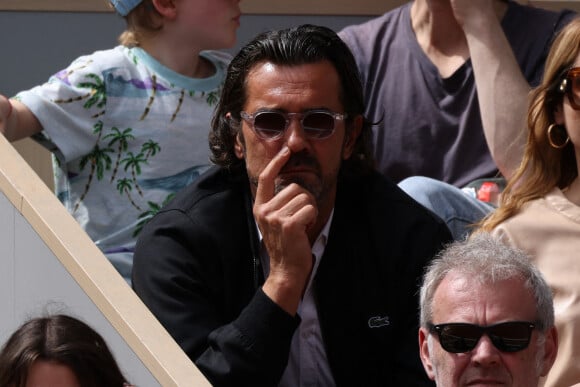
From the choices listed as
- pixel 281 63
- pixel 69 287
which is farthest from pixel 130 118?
pixel 69 287

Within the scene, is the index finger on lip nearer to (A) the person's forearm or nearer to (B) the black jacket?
(B) the black jacket

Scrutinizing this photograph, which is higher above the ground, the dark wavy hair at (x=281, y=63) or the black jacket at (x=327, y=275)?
the dark wavy hair at (x=281, y=63)

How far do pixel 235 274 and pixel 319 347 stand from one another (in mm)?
291

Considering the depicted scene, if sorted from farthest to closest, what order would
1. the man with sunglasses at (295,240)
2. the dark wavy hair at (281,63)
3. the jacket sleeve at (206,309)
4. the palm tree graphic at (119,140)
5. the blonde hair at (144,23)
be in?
1. the blonde hair at (144,23)
2. the palm tree graphic at (119,140)
3. the dark wavy hair at (281,63)
4. the man with sunglasses at (295,240)
5. the jacket sleeve at (206,309)

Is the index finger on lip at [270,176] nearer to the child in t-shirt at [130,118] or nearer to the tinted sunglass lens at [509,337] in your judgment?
the tinted sunglass lens at [509,337]

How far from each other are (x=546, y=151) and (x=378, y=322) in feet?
2.50

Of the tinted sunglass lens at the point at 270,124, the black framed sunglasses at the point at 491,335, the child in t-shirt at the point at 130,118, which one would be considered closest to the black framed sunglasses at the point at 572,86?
the tinted sunglass lens at the point at 270,124

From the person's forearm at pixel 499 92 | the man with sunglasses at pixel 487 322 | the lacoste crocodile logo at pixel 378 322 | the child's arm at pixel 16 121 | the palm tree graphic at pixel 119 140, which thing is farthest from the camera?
the palm tree graphic at pixel 119 140

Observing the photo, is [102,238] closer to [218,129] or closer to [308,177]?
[218,129]

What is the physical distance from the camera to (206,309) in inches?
133

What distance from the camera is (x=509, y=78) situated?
4.32 metres

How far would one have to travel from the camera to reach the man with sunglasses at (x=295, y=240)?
11.0 ft

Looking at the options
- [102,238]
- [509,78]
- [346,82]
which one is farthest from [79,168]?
[509,78]

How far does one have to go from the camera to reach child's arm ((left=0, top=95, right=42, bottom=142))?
158 inches
